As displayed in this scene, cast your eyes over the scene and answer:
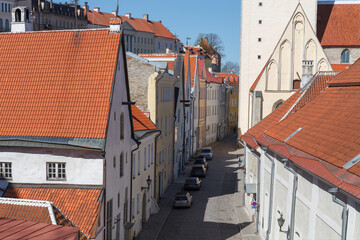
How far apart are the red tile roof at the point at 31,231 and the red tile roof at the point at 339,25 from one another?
53.1 m

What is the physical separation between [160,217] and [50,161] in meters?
13.9

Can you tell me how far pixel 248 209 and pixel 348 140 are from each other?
1951 cm

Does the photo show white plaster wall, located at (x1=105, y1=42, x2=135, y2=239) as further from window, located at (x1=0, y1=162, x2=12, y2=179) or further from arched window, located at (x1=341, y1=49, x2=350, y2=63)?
arched window, located at (x1=341, y1=49, x2=350, y2=63)

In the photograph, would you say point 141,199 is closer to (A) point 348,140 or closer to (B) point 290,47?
(A) point 348,140

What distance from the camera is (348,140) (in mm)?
16312

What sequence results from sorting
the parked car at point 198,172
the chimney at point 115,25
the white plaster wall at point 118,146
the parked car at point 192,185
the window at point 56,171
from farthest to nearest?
the parked car at point 198,172 → the parked car at point 192,185 → the chimney at point 115,25 → the white plaster wall at point 118,146 → the window at point 56,171

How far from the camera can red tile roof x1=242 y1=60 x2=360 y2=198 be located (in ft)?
49.0

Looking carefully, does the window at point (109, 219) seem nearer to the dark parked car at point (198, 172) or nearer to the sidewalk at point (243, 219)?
the sidewalk at point (243, 219)

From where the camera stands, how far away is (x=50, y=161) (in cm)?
2075

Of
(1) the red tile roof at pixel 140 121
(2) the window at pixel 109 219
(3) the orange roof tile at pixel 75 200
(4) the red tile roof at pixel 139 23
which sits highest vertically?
(4) the red tile roof at pixel 139 23

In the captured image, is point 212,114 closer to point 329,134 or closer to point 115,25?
point 115,25

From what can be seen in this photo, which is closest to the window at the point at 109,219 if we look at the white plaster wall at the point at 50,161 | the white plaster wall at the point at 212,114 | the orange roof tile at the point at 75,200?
the orange roof tile at the point at 75,200

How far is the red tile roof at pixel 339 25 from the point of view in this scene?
59.9 meters

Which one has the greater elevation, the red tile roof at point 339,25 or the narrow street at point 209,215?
the red tile roof at point 339,25
